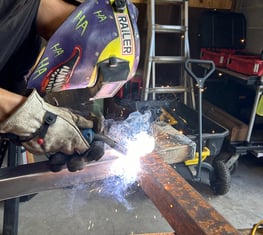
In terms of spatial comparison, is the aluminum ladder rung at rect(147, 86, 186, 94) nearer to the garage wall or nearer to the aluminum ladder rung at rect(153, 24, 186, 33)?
the aluminum ladder rung at rect(153, 24, 186, 33)

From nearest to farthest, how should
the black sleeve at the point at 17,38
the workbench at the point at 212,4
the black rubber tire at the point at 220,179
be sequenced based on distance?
the black sleeve at the point at 17,38 < the black rubber tire at the point at 220,179 < the workbench at the point at 212,4

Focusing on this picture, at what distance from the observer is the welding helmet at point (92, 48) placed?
0.96 m

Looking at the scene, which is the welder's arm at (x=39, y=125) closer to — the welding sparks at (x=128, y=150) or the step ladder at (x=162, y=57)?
the welding sparks at (x=128, y=150)

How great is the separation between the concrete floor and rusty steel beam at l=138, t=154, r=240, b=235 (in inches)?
46.5

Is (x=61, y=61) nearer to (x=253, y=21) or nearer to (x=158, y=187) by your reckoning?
(x=158, y=187)

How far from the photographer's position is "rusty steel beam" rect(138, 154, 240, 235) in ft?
2.58

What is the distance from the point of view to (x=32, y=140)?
0.88m

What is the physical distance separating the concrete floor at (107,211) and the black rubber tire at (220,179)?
8cm

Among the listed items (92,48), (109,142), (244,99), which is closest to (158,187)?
(109,142)

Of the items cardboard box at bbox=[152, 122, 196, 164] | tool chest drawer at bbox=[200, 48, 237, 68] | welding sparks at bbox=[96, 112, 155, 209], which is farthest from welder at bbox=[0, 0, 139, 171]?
tool chest drawer at bbox=[200, 48, 237, 68]

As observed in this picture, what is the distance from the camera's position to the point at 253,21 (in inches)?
133

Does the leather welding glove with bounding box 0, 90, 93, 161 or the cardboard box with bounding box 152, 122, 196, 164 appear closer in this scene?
the leather welding glove with bounding box 0, 90, 93, 161

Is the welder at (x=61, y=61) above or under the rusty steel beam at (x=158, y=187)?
above

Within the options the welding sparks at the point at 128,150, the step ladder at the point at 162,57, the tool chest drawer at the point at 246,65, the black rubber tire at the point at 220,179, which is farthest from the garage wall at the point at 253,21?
the welding sparks at the point at 128,150
